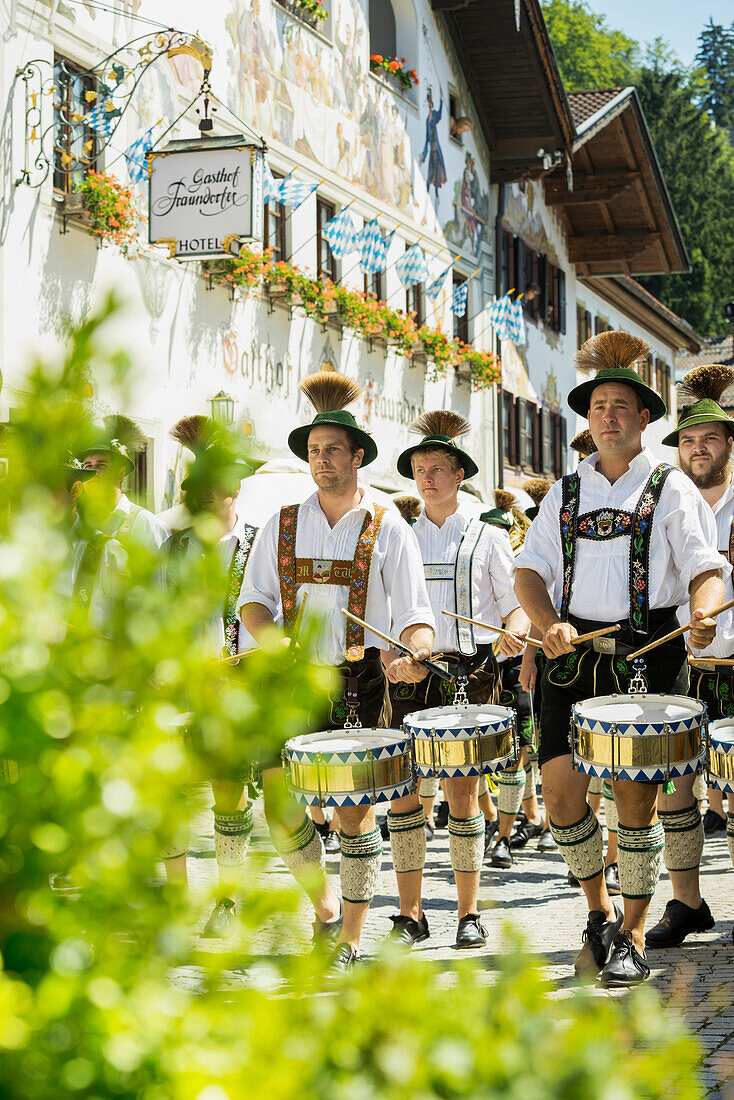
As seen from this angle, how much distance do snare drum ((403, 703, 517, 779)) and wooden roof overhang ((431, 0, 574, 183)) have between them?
69.6ft

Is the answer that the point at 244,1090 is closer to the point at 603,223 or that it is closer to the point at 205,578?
the point at 205,578

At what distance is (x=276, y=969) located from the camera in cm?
103

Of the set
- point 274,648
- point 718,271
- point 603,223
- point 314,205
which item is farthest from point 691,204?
point 274,648

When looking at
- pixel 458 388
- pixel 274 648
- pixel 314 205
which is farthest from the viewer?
pixel 458 388

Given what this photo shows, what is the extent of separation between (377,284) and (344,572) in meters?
16.4

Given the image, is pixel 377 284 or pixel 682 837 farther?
pixel 377 284

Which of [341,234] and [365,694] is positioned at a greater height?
[341,234]

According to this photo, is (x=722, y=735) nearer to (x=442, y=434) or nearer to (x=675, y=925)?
(x=675, y=925)

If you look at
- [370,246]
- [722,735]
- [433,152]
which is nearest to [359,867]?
[722,735]

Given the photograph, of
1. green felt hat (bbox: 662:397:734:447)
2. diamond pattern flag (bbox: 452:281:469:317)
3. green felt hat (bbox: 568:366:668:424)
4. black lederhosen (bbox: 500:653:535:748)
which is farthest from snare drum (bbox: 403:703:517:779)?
diamond pattern flag (bbox: 452:281:469:317)

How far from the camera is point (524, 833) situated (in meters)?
9.09

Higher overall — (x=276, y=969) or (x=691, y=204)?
(x=691, y=204)

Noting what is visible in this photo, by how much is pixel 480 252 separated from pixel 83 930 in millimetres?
25766

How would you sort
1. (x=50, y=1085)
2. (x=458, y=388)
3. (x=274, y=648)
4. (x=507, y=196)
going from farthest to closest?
(x=507, y=196), (x=458, y=388), (x=274, y=648), (x=50, y=1085)
